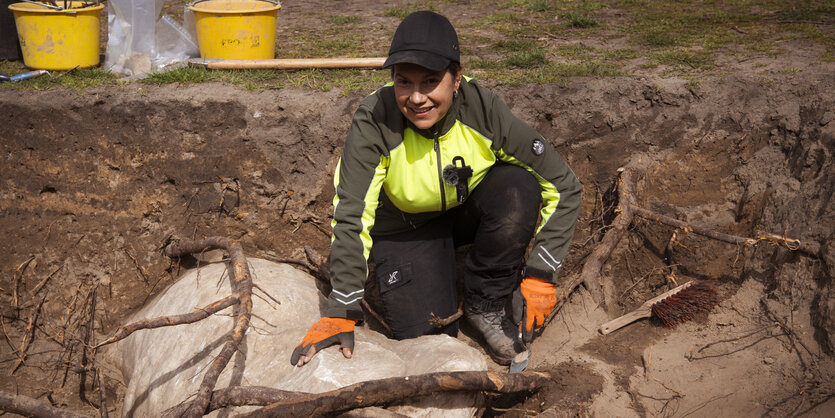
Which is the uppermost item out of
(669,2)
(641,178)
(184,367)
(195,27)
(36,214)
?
(669,2)

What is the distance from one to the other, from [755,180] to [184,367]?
3119 millimetres

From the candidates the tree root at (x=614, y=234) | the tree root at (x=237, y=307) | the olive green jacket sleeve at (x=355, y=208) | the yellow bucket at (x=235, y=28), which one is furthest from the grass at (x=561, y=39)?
the olive green jacket sleeve at (x=355, y=208)

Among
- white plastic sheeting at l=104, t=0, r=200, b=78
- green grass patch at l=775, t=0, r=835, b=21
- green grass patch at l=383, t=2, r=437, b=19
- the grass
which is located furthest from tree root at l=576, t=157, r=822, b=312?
green grass patch at l=383, t=2, r=437, b=19

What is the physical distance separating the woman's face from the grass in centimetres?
122

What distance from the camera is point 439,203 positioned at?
9.13ft

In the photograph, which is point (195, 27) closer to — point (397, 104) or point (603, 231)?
point (397, 104)

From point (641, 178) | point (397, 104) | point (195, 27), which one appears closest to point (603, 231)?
point (641, 178)

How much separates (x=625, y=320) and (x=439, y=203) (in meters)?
1.15

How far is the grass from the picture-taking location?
3.79 m

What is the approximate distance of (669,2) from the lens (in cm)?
580

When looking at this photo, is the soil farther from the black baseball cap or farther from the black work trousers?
the black baseball cap

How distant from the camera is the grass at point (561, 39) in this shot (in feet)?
12.4

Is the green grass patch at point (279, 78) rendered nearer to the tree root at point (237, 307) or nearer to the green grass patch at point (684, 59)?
the tree root at point (237, 307)

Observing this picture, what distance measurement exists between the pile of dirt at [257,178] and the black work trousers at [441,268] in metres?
0.55
